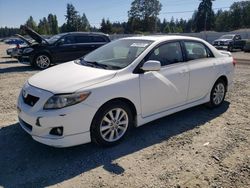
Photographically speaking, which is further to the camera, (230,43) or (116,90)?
(230,43)

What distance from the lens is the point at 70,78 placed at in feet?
13.0

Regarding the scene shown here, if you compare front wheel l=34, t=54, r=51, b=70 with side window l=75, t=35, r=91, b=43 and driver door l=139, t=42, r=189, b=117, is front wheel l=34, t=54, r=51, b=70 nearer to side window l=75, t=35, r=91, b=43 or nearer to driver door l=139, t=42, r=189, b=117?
side window l=75, t=35, r=91, b=43

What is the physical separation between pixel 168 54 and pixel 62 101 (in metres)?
2.20

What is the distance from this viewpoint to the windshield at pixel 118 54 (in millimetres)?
4445

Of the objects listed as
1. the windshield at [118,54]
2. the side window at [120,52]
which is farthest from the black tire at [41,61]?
the side window at [120,52]

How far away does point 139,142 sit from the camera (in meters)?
4.30

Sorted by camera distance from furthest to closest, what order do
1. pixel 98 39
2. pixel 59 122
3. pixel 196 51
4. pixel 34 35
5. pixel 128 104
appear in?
pixel 98 39
pixel 34 35
pixel 196 51
pixel 128 104
pixel 59 122

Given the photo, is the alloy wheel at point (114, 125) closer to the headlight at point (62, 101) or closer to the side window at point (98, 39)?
the headlight at point (62, 101)

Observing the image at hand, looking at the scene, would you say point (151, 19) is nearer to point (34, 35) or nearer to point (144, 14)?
point (144, 14)

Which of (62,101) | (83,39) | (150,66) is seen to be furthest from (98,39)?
(62,101)

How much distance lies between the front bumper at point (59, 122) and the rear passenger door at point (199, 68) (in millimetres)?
2285

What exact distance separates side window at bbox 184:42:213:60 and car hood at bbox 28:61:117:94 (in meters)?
1.86

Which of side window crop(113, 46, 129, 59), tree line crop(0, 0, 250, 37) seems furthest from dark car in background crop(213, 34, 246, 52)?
tree line crop(0, 0, 250, 37)

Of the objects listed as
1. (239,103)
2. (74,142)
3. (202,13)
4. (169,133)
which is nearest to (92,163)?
(74,142)
